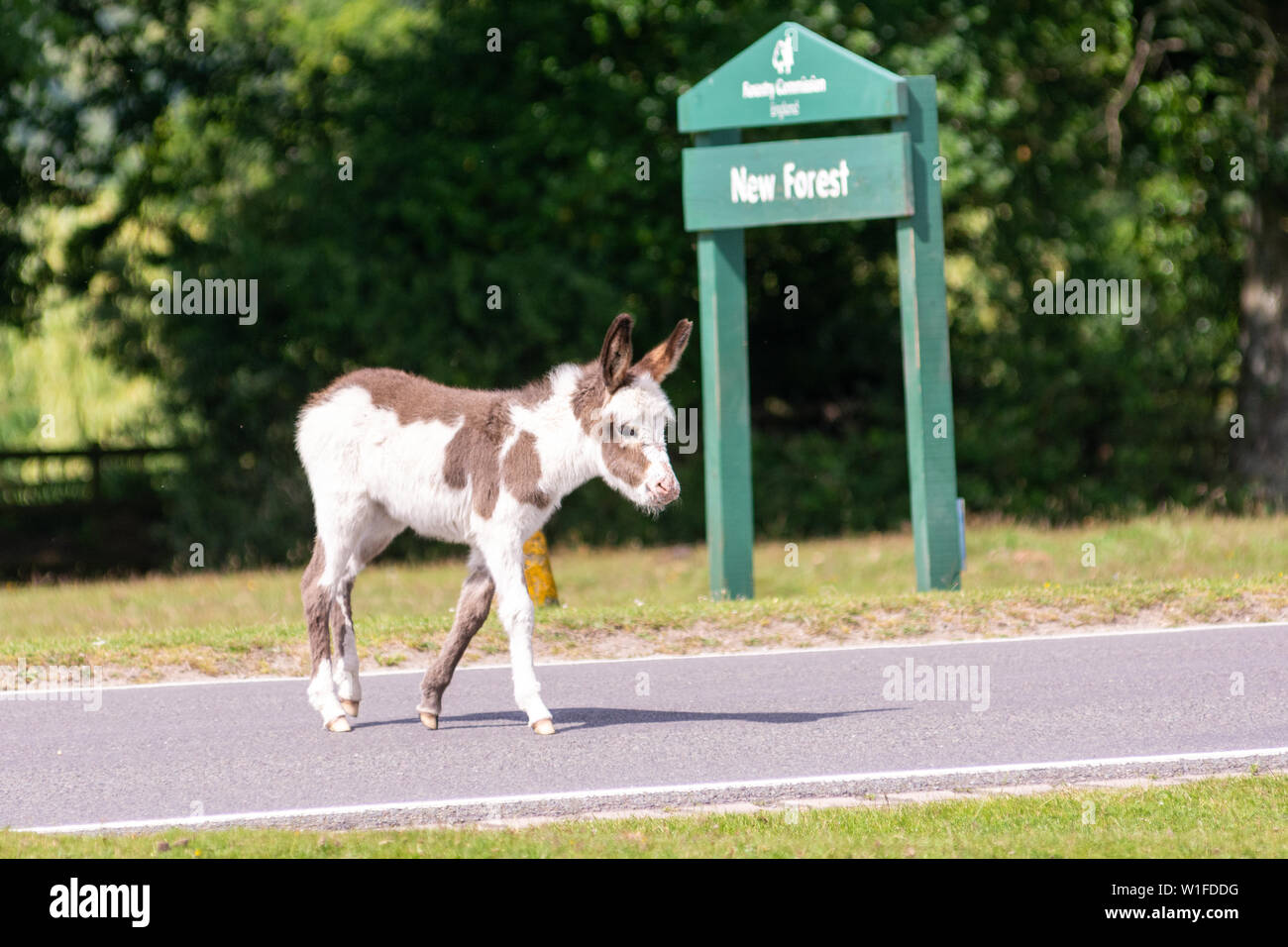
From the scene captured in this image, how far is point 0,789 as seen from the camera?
726 centimetres

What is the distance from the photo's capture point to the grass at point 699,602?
10766mm

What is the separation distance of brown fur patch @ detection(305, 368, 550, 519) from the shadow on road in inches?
48.7

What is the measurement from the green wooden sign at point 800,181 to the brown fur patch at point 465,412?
5.26 meters

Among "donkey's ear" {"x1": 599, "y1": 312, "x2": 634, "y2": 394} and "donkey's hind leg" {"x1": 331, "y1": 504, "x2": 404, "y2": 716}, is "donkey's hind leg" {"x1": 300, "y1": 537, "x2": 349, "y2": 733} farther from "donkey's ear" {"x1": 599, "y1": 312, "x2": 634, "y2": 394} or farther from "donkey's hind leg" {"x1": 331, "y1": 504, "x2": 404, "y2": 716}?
"donkey's ear" {"x1": 599, "y1": 312, "x2": 634, "y2": 394}

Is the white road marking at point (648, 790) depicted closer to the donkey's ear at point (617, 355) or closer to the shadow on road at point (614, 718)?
the shadow on road at point (614, 718)

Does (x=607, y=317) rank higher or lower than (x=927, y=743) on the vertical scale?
higher

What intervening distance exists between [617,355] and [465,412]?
912mm

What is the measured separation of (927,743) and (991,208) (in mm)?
14584

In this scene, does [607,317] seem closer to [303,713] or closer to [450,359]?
[450,359]

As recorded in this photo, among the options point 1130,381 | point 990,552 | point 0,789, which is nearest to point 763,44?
point 990,552
